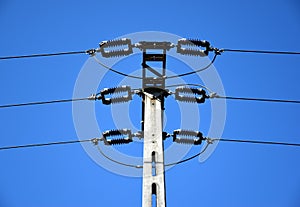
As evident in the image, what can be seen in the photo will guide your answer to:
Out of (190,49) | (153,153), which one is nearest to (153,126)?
(153,153)

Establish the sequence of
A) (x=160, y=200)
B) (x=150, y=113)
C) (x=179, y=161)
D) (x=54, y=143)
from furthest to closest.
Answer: (x=54, y=143) → (x=179, y=161) → (x=150, y=113) → (x=160, y=200)

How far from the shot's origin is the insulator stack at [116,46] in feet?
25.3

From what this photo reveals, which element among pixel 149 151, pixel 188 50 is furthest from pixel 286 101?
pixel 149 151

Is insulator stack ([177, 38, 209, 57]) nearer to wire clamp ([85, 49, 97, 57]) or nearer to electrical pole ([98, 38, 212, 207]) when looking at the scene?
electrical pole ([98, 38, 212, 207])

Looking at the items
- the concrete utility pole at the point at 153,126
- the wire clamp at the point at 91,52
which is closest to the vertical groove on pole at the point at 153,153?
the concrete utility pole at the point at 153,126

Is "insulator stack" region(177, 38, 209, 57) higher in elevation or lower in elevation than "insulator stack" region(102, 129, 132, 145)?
higher

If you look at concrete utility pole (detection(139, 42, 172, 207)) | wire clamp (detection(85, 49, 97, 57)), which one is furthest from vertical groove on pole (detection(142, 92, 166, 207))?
wire clamp (detection(85, 49, 97, 57))

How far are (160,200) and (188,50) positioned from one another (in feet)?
10.1

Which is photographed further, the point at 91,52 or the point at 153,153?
the point at 91,52

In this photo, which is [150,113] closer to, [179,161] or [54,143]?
[179,161]

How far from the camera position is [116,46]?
7.80 meters

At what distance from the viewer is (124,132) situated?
278 inches

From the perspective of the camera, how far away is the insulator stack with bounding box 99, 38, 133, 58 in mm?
7723

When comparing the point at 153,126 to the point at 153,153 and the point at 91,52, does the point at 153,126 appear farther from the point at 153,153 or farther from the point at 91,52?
the point at 91,52
